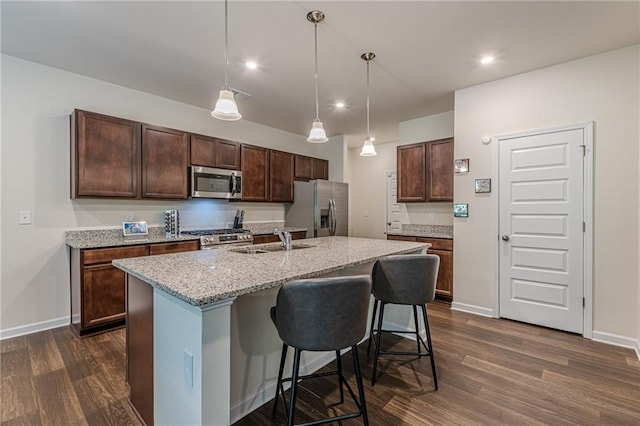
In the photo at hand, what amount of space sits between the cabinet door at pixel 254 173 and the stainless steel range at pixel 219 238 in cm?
65

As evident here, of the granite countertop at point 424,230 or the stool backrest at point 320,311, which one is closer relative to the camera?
the stool backrest at point 320,311

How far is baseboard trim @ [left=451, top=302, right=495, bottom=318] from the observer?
137 inches

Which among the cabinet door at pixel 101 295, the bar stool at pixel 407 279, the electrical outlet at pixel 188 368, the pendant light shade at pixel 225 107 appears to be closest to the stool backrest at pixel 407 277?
the bar stool at pixel 407 279

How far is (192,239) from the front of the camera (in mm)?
3621

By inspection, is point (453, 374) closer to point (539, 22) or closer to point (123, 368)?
point (123, 368)

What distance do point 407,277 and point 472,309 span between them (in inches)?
82.2

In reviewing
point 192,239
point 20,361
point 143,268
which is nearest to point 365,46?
point 143,268

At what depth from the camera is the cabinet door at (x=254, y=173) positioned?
4555 millimetres

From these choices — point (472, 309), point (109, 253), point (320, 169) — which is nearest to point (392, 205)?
point (320, 169)

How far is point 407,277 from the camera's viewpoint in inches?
82.4

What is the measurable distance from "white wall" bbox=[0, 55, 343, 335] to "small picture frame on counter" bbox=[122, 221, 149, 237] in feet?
0.48

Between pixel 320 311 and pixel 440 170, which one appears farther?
pixel 440 170

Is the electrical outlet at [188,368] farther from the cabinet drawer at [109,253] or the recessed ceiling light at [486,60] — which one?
the recessed ceiling light at [486,60]

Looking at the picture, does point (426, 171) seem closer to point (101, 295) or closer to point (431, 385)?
point (431, 385)
